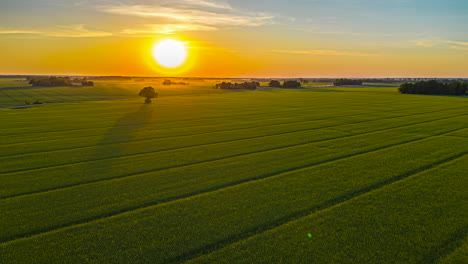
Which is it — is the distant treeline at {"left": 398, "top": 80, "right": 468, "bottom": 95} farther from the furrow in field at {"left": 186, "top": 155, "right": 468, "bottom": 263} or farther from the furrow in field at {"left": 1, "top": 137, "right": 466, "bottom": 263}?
the furrow in field at {"left": 186, "top": 155, "right": 468, "bottom": 263}

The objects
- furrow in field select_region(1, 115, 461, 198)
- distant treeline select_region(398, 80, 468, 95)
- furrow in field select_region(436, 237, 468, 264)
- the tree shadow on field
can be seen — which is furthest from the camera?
distant treeline select_region(398, 80, 468, 95)

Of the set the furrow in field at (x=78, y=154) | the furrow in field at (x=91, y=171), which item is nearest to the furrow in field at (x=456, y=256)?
the furrow in field at (x=91, y=171)

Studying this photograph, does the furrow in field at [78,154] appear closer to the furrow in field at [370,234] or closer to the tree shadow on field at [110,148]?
the tree shadow on field at [110,148]

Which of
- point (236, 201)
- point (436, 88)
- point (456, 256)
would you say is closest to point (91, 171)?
point (236, 201)

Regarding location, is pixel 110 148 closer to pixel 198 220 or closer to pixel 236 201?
pixel 236 201

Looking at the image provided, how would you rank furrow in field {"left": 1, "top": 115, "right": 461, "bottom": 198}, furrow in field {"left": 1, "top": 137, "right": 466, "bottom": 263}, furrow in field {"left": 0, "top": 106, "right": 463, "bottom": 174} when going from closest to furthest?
furrow in field {"left": 1, "top": 137, "right": 466, "bottom": 263}
furrow in field {"left": 1, "top": 115, "right": 461, "bottom": 198}
furrow in field {"left": 0, "top": 106, "right": 463, "bottom": 174}

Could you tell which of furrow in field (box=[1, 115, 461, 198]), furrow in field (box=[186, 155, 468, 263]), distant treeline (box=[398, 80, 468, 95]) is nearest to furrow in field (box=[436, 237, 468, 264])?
furrow in field (box=[186, 155, 468, 263])

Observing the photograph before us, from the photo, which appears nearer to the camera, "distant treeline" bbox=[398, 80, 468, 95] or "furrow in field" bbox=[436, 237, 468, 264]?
"furrow in field" bbox=[436, 237, 468, 264]

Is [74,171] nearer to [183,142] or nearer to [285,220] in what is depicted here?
[183,142]
